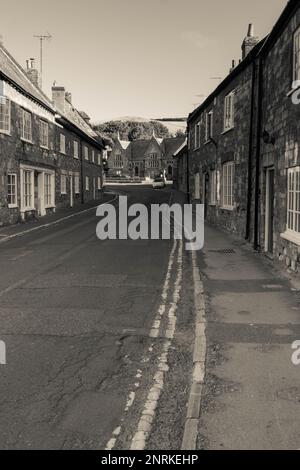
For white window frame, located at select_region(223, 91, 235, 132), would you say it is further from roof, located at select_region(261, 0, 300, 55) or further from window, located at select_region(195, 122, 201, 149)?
window, located at select_region(195, 122, 201, 149)

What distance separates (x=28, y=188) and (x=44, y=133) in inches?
174

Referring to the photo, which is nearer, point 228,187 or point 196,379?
point 196,379

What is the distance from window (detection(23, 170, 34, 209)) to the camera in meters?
23.8

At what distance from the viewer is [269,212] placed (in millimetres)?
13414

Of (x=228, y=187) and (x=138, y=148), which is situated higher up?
(x=138, y=148)

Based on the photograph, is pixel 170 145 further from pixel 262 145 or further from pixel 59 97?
pixel 262 145

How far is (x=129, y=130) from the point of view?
126750 mm

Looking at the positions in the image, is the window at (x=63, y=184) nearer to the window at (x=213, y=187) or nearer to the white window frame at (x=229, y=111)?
the window at (x=213, y=187)

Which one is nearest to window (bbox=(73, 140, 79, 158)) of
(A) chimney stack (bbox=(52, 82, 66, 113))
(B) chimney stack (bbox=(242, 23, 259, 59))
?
(A) chimney stack (bbox=(52, 82, 66, 113))

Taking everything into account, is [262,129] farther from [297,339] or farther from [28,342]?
[28,342]

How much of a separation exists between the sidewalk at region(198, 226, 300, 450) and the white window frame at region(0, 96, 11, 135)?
13.4 metres

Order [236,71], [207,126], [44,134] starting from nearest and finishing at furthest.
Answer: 1. [236,71]
2. [207,126]
3. [44,134]

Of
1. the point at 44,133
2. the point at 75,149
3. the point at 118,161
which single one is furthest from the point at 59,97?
the point at 118,161
